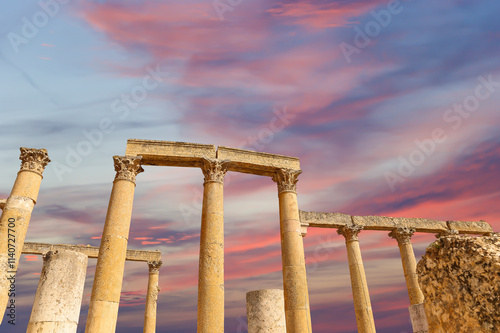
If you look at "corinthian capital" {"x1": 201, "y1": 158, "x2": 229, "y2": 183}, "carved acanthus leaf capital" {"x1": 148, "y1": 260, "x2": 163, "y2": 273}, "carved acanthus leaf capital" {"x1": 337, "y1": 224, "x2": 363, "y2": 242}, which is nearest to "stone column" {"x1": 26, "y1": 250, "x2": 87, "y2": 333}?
"corinthian capital" {"x1": 201, "y1": 158, "x2": 229, "y2": 183}

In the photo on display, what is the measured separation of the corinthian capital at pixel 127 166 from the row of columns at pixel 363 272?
16.0 metres

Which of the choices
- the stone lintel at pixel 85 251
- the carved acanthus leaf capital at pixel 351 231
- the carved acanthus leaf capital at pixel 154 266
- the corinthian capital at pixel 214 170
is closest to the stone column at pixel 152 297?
the carved acanthus leaf capital at pixel 154 266

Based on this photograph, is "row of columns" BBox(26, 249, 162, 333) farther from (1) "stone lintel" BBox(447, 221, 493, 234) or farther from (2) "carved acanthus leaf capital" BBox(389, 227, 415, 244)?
(1) "stone lintel" BBox(447, 221, 493, 234)

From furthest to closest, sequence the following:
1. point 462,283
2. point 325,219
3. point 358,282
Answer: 1. point 325,219
2. point 358,282
3. point 462,283

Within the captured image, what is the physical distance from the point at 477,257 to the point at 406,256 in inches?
942

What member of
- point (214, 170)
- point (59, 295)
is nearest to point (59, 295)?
point (59, 295)

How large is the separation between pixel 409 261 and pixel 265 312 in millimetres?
16378

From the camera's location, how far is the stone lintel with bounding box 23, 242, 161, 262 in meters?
25.9

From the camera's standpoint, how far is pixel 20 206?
1440 centimetres

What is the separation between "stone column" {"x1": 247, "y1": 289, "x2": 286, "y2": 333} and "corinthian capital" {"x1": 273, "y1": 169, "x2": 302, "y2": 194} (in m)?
6.35

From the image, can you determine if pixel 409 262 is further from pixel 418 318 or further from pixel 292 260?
pixel 418 318

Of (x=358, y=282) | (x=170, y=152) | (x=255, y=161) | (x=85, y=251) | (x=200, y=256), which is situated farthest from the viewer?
(x=85, y=251)

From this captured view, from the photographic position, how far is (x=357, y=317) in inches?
866

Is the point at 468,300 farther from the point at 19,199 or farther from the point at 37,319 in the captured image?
the point at 19,199
